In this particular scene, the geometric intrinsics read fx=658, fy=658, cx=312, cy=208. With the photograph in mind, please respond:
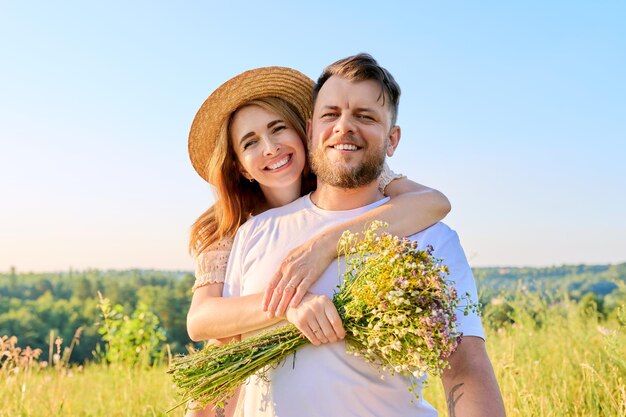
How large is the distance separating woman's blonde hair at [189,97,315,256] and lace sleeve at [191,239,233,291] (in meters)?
0.08

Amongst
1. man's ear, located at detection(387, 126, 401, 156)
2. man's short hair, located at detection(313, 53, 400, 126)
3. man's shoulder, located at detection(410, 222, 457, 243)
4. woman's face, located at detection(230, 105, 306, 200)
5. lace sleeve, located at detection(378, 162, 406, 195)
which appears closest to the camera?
man's shoulder, located at detection(410, 222, 457, 243)

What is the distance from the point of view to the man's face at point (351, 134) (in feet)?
10.1

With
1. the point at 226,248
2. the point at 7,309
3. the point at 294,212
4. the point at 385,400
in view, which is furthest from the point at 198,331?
the point at 7,309

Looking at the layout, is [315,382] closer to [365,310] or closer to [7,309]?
[365,310]

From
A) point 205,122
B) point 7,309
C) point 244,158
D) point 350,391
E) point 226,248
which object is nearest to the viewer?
point 350,391

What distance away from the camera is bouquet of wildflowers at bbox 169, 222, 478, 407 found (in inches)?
94.2

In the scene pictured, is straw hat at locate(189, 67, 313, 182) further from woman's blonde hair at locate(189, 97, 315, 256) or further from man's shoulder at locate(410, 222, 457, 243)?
man's shoulder at locate(410, 222, 457, 243)

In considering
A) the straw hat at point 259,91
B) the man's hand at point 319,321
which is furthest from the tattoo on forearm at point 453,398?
the straw hat at point 259,91

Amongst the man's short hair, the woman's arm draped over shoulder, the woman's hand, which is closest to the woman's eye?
the man's short hair

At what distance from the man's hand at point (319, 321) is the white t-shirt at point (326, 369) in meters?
0.13

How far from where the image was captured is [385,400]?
108 inches

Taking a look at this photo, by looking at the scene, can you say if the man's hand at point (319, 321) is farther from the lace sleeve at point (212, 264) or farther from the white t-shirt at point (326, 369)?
the lace sleeve at point (212, 264)

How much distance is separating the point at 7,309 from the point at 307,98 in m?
28.5

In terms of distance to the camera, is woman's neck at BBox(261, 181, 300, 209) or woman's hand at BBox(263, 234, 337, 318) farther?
woman's neck at BBox(261, 181, 300, 209)
